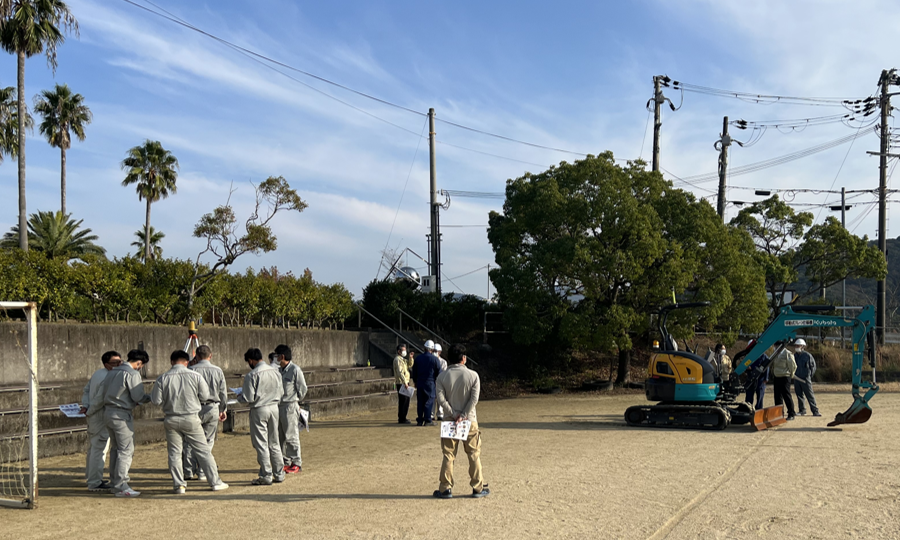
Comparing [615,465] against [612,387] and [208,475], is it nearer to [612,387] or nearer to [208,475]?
[208,475]

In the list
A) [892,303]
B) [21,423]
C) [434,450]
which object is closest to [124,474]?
[21,423]

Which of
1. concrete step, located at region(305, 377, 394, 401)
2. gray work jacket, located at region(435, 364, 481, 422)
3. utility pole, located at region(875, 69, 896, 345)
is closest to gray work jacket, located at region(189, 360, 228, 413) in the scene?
gray work jacket, located at region(435, 364, 481, 422)

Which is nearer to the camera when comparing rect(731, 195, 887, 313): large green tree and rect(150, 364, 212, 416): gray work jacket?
rect(150, 364, 212, 416): gray work jacket

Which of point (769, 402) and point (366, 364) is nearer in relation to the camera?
point (769, 402)

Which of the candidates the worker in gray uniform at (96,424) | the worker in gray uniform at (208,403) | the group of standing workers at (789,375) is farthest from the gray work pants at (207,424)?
the group of standing workers at (789,375)

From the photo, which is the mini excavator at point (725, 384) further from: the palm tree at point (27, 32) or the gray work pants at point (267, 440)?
the palm tree at point (27, 32)

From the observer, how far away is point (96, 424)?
26.7 ft

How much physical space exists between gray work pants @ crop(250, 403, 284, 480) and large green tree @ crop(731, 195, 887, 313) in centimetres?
2175

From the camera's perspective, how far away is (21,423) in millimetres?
10352

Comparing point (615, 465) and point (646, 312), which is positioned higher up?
point (646, 312)

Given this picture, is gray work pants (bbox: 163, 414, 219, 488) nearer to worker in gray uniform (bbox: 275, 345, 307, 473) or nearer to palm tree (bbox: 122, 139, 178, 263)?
worker in gray uniform (bbox: 275, 345, 307, 473)

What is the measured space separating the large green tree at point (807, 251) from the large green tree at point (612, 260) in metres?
5.48

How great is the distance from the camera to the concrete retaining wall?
12516 millimetres

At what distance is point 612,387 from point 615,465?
13331 mm
